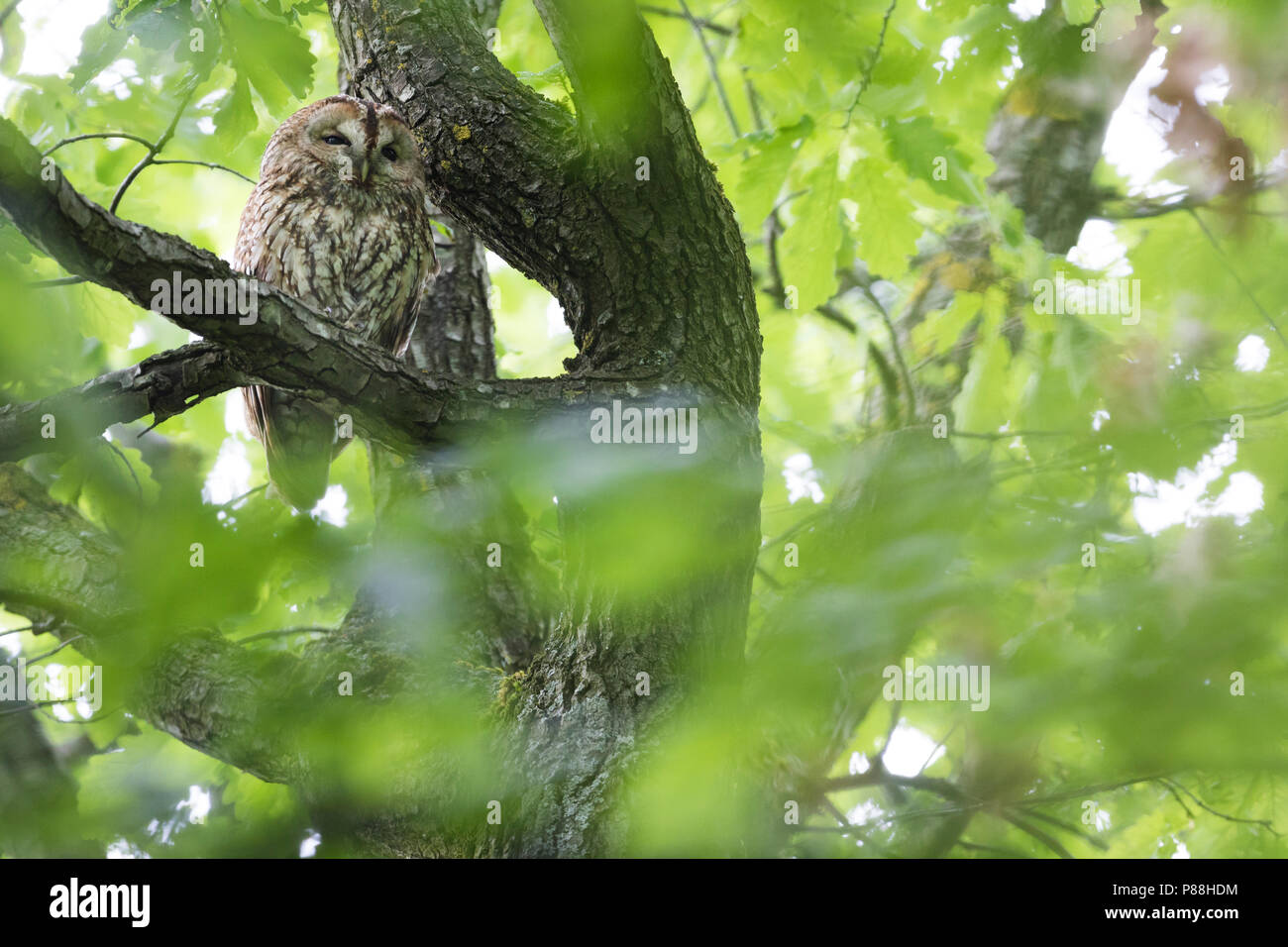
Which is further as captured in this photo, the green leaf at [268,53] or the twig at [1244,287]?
the green leaf at [268,53]

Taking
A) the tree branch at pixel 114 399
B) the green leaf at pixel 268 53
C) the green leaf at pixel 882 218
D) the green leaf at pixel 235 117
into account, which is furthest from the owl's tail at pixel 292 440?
the green leaf at pixel 882 218

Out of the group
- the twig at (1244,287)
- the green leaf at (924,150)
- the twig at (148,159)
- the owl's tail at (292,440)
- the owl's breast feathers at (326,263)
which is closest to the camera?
the twig at (1244,287)

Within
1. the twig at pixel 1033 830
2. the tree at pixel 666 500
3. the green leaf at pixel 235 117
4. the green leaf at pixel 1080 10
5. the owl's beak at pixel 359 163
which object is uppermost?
the owl's beak at pixel 359 163

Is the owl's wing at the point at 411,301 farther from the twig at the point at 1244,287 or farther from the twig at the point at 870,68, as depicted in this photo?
the twig at the point at 1244,287

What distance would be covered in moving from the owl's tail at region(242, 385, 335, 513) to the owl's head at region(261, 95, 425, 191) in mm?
858

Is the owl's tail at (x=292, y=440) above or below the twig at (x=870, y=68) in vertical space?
below

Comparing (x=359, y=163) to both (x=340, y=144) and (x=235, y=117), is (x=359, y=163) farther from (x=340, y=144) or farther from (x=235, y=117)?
(x=235, y=117)

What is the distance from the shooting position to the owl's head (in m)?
3.46

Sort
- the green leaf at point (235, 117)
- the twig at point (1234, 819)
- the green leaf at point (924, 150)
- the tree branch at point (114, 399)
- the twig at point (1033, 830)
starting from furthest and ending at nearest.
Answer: the green leaf at point (235, 117) < the green leaf at point (924, 150) < the tree branch at point (114, 399) < the twig at point (1033, 830) < the twig at point (1234, 819)

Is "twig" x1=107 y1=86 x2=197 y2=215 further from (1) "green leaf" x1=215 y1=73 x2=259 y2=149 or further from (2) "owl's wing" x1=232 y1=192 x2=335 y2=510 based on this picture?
(2) "owl's wing" x1=232 y1=192 x2=335 y2=510

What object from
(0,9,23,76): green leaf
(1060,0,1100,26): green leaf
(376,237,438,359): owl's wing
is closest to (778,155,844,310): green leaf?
(1060,0,1100,26): green leaf

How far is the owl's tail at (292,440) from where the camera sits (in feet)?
10.8

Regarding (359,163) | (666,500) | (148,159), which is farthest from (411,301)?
(666,500)

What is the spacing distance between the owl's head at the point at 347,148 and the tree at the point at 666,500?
0.43 m
